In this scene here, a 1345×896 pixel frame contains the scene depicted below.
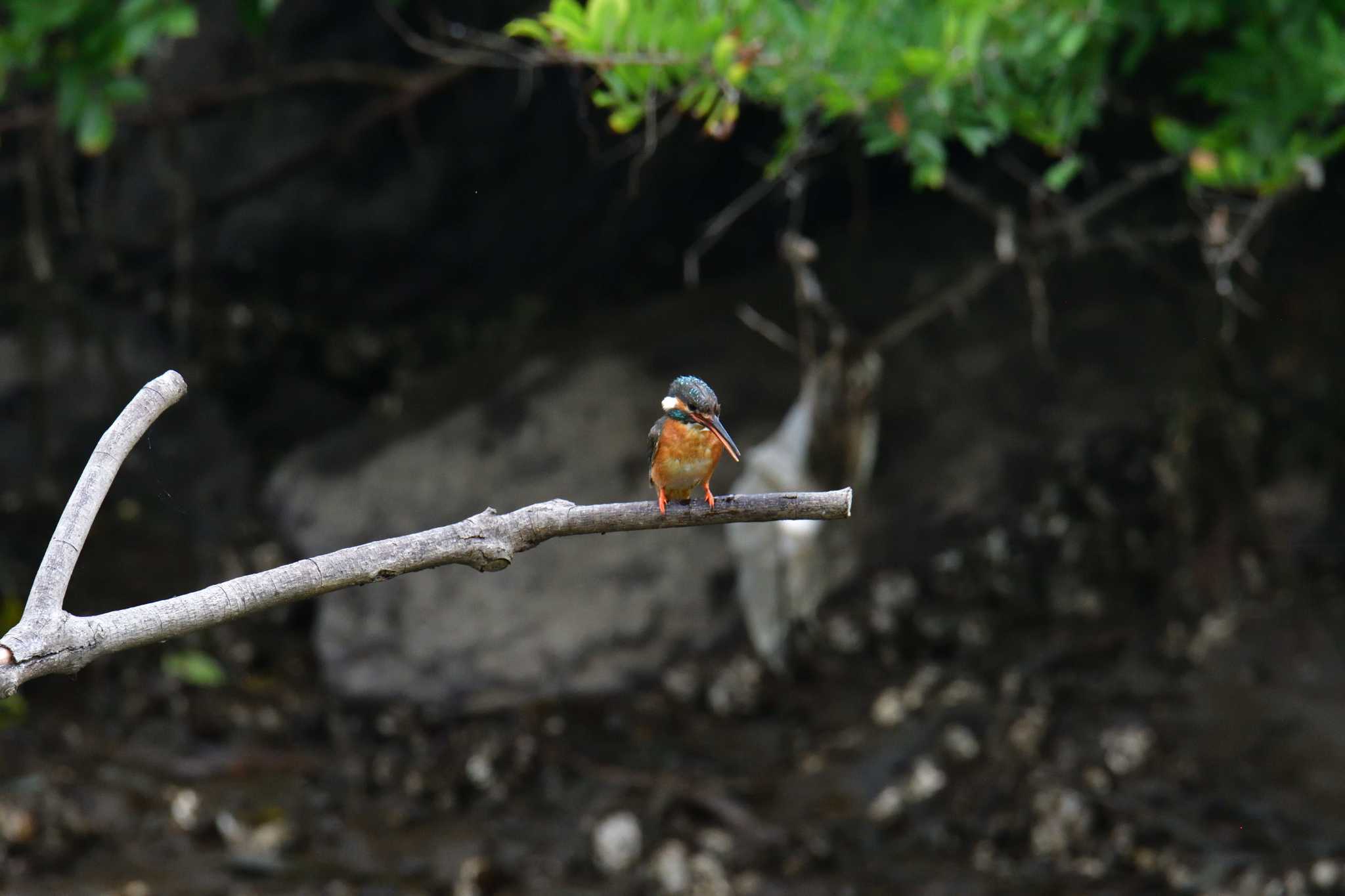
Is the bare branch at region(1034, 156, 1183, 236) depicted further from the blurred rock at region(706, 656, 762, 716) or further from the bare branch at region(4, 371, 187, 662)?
the bare branch at region(4, 371, 187, 662)

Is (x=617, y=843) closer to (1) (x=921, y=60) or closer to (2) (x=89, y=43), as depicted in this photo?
(1) (x=921, y=60)

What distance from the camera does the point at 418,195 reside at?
19.5 ft

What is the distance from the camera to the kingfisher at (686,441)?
2.10m

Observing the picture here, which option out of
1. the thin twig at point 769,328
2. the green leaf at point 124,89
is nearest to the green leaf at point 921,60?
the thin twig at point 769,328

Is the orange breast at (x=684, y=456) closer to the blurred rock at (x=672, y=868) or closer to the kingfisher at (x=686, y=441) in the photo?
the kingfisher at (x=686, y=441)

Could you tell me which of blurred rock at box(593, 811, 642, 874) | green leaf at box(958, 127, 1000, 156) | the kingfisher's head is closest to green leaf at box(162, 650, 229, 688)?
blurred rock at box(593, 811, 642, 874)

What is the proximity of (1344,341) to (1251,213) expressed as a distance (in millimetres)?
1789

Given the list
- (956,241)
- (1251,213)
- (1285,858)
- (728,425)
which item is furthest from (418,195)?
(1285,858)

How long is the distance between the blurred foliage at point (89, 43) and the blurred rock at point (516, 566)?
5.73 feet

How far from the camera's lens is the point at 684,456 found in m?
2.27

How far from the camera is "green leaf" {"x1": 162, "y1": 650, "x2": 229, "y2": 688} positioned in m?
5.60

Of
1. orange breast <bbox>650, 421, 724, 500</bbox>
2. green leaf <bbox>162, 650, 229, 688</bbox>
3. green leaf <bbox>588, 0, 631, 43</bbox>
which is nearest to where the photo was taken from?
orange breast <bbox>650, 421, 724, 500</bbox>

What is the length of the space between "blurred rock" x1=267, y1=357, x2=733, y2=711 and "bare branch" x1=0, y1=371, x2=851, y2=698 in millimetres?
3571

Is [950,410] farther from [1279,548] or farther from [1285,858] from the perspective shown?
[1285,858]
